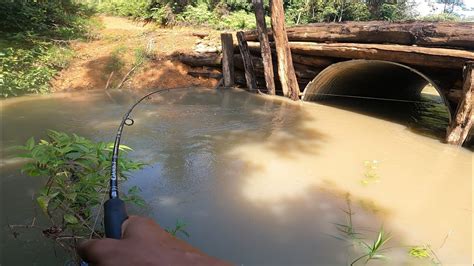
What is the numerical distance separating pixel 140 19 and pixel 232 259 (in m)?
14.7

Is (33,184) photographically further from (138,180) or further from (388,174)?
(388,174)

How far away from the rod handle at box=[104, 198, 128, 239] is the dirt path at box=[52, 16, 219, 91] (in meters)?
9.19

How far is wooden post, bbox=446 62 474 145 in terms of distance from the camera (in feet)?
19.0

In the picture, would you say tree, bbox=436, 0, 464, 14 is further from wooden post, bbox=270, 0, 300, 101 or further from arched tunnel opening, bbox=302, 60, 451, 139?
wooden post, bbox=270, 0, 300, 101

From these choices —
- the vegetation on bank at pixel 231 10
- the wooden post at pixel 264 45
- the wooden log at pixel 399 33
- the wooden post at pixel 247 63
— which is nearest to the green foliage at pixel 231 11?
the vegetation on bank at pixel 231 10

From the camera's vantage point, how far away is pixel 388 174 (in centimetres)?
495

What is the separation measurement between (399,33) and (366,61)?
82cm

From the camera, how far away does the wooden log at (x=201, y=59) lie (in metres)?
11.2

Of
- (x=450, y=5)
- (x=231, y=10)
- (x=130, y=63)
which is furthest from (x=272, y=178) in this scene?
Result: (x=450, y=5)

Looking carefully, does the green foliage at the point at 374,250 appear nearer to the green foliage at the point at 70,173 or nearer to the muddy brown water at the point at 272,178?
the muddy brown water at the point at 272,178

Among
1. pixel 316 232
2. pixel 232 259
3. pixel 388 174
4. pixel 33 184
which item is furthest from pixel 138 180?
pixel 388 174

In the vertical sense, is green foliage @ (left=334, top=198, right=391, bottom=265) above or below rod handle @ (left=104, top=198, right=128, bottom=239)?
below

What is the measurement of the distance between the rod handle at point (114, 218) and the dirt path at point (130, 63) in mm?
9192

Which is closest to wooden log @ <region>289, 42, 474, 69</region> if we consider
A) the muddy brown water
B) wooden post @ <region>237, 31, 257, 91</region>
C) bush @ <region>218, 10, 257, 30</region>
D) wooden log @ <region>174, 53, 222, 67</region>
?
the muddy brown water
